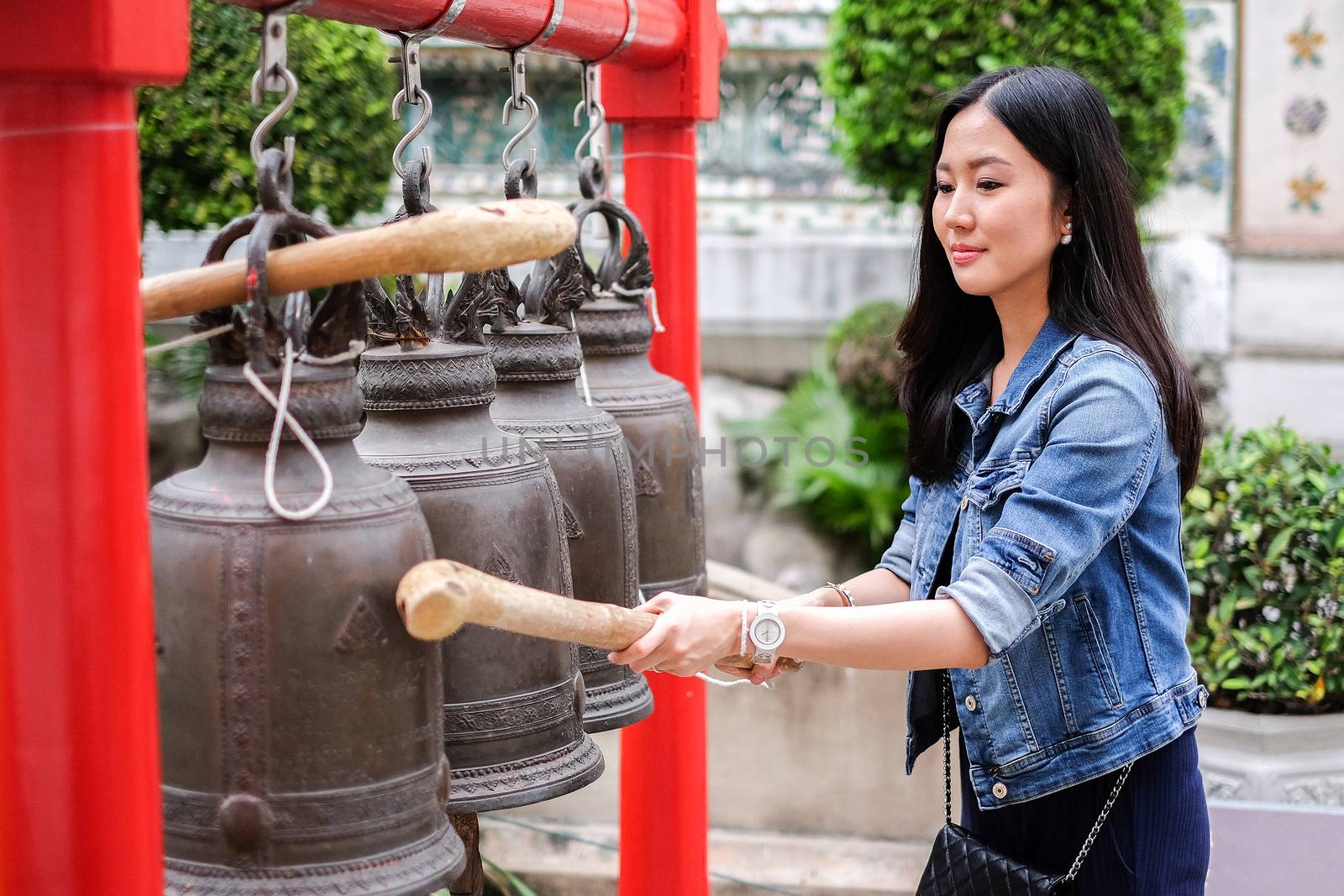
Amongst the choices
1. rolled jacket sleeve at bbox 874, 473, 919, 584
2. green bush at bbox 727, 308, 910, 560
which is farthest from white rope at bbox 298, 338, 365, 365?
green bush at bbox 727, 308, 910, 560

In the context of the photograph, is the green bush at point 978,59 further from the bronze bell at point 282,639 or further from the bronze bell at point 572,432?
the bronze bell at point 282,639

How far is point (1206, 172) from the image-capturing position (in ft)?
20.5

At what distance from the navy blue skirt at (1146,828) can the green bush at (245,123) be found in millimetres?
3368

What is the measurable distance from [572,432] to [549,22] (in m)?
0.60

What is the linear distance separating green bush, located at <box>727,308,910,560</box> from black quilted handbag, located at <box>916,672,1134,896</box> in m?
2.92

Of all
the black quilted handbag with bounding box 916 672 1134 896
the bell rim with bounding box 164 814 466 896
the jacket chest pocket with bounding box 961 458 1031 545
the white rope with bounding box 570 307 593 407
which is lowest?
the black quilted handbag with bounding box 916 672 1134 896

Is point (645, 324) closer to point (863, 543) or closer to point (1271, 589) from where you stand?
point (1271, 589)

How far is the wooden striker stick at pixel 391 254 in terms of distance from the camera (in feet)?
4.27

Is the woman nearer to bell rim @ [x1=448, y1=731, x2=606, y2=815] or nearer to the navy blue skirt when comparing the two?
the navy blue skirt

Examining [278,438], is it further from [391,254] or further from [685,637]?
[685,637]

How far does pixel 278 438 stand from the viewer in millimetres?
1324

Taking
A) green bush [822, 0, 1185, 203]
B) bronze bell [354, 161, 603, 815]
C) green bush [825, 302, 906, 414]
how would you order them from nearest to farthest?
bronze bell [354, 161, 603, 815]
green bush [822, 0, 1185, 203]
green bush [825, 302, 906, 414]

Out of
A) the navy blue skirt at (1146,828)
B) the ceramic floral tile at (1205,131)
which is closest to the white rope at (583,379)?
the navy blue skirt at (1146,828)

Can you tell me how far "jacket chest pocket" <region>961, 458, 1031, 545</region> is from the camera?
192 cm
